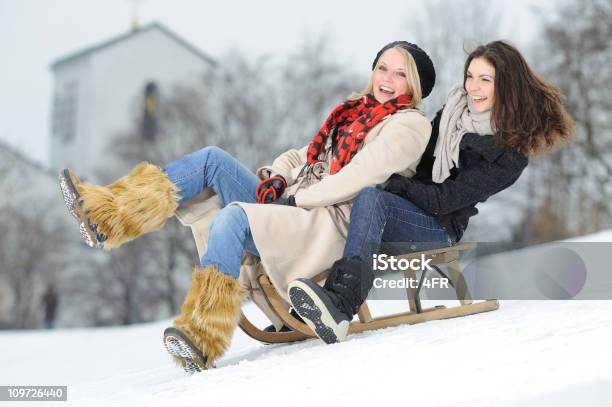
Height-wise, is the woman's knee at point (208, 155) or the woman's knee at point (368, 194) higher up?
the woman's knee at point (208, 155)

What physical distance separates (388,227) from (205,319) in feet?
2.52

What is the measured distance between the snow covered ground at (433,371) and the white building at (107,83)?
82.4 ft

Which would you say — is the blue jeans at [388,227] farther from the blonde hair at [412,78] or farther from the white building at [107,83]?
the white building at [107,83]

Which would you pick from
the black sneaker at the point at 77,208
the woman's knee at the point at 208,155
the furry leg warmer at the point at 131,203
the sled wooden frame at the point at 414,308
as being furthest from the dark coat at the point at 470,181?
the black sneaker at the point at 77,208

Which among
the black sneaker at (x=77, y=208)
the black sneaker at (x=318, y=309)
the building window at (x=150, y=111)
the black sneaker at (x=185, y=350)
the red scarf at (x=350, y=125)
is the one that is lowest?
the building window at (x=150, y=111)

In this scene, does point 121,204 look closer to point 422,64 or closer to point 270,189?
point 270,189

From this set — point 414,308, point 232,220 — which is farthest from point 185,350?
point 414,308

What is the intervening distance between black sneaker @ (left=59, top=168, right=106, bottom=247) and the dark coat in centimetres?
111

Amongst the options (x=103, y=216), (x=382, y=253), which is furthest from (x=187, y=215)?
(x=382, y=253)

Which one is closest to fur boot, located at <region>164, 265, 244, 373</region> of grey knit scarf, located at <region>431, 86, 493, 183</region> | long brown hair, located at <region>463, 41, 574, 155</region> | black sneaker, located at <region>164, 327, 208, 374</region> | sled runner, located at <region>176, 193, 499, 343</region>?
black sneaker, located at <region>164, 327, 208, 374</region>

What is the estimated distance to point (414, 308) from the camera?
3.37 meters

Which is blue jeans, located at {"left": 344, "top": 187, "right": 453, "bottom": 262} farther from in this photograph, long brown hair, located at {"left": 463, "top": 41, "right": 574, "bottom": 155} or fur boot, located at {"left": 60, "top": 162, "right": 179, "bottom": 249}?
fur boot, located at {"left": 60, "top": 162, "right": 179, "bottom": 249}

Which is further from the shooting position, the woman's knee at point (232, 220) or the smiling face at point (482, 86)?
the smiling face at point (482, 86)

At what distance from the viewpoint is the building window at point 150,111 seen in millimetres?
22578
